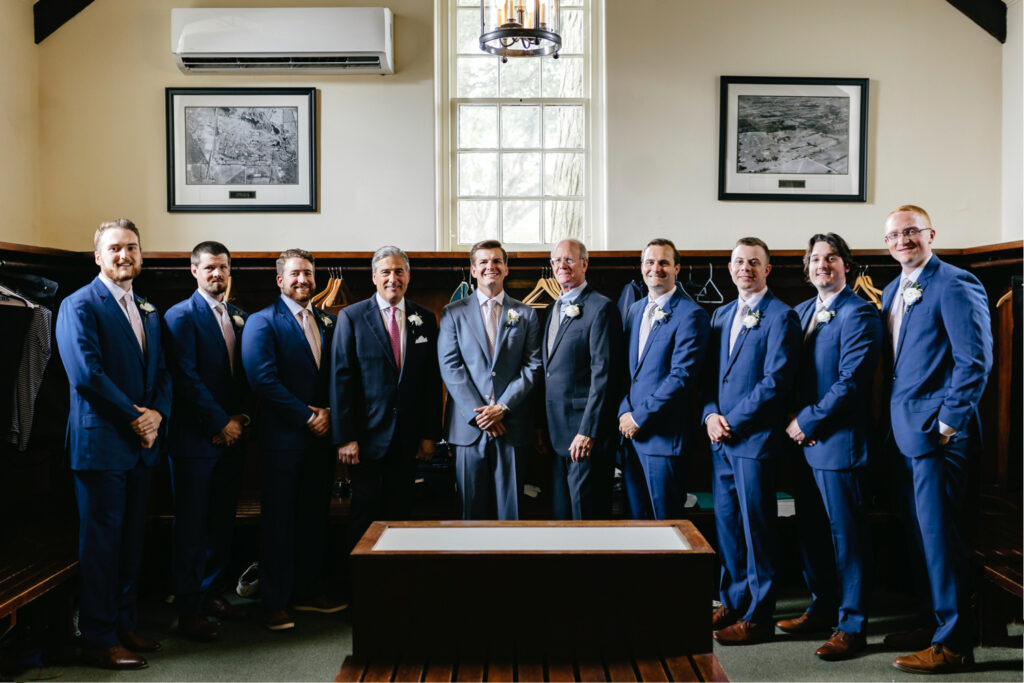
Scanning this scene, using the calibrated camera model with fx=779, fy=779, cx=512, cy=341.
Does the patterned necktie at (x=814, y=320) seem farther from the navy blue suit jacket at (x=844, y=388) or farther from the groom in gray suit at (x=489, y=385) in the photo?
the groom in gray suit at (x=489, y=385)

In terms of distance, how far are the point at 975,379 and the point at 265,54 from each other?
451 centimetres

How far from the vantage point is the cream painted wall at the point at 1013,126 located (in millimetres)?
5211

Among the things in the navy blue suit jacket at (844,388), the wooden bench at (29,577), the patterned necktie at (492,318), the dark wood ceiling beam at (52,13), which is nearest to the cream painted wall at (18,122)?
the dark wood ceiling beam at (52,13)

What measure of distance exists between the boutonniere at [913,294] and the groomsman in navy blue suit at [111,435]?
3328 mm

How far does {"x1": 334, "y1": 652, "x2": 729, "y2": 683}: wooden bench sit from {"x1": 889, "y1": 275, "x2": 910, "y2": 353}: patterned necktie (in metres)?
1.98

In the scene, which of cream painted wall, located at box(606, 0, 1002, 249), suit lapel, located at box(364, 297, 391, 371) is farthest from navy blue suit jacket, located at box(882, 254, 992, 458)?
suit lapel, located at box(364, 297, 391, 371)

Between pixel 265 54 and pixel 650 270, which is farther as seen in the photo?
pixel 265 54

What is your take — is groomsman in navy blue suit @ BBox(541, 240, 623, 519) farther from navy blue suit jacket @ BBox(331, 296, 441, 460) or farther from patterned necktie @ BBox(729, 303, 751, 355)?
navy blue suit jacket @ BBox(331, 296, 441, 460)

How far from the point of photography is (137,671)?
10.9 ft

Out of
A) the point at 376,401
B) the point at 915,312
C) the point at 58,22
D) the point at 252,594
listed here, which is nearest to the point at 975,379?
the point at 915,312

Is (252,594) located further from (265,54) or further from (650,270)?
(265,54)

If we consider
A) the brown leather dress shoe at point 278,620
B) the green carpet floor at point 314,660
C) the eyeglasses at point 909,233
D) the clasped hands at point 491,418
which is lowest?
the green carpet floor at point 314,660

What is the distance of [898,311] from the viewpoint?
11.5 ft

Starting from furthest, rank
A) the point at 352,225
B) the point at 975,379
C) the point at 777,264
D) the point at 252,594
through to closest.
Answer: the point at 352,225 → the point at 777,264 → the point at 252,594 → the point at 975,379
